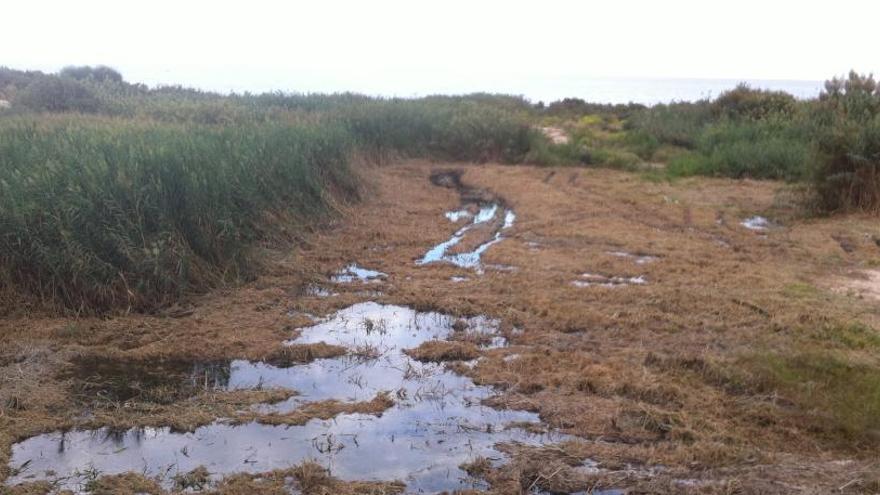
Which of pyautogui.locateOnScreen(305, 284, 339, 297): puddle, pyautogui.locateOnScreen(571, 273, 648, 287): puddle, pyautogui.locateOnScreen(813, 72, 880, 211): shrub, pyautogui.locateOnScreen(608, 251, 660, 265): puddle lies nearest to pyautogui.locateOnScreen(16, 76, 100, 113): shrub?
pyautogui.locateOnScreen(305, 284, 339, 297): puddle

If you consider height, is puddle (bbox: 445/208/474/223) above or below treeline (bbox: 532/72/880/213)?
below

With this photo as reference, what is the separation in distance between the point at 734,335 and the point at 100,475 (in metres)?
4.65

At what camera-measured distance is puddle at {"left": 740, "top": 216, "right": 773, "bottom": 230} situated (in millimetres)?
10029

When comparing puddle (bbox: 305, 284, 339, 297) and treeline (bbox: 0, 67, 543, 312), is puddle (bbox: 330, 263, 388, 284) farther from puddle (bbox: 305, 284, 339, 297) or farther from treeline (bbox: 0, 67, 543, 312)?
treeline (bbox: 0, 67, 543, 312)

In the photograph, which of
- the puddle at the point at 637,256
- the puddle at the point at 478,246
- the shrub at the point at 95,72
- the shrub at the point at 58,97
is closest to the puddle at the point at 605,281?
the puddle at the point at 637,256

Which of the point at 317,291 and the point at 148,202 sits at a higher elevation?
the point at 148,202

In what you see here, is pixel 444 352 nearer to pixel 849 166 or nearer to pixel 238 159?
pixel 238 159

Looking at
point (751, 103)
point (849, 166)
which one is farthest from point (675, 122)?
point (849, 166)

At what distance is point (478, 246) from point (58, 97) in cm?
1260

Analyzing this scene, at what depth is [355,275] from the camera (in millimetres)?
7730

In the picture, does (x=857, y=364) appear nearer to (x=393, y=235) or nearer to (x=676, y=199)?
(x=393, y=235)

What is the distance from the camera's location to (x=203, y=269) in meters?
7.03

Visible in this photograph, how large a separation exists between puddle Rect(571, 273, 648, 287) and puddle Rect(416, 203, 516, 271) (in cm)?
118

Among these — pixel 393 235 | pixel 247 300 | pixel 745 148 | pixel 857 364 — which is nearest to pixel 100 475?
pixel 247 300
